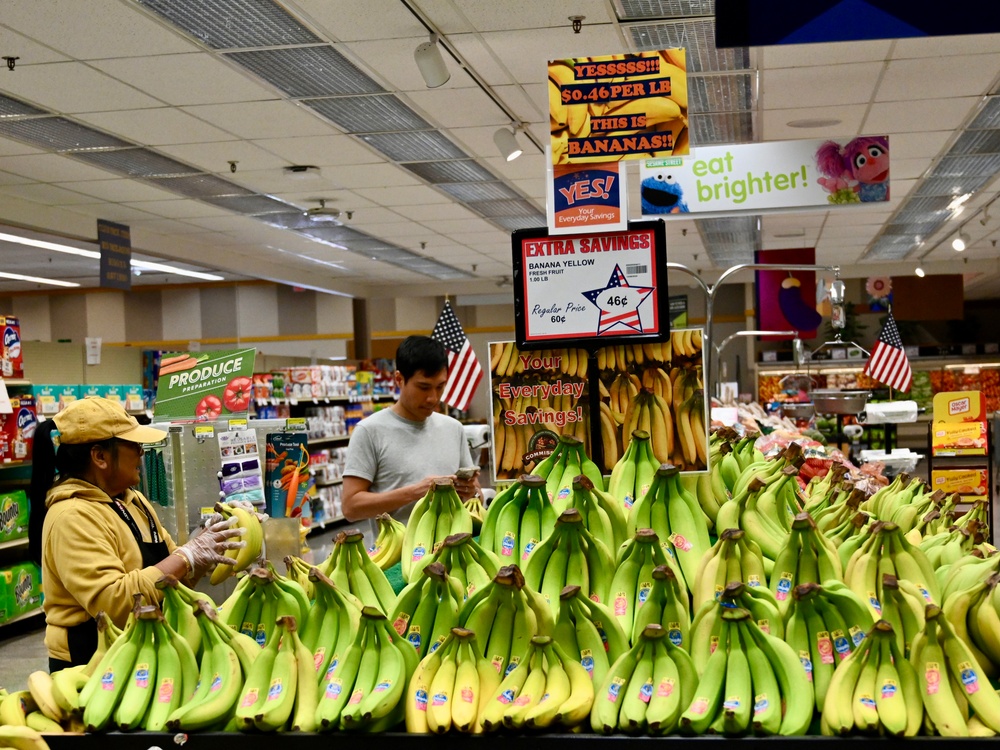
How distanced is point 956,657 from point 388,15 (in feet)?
15.1

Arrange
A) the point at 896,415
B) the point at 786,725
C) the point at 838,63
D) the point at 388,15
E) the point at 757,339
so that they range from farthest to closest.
A: the point at 757,339 < the point at 896,415 < the point at 838,63 < the point at 388,15 < the point at 786,725

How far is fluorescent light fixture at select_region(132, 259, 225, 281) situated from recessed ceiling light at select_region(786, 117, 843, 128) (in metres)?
9.83

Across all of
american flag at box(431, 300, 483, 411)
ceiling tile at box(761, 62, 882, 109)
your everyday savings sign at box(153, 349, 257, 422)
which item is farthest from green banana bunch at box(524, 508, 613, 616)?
american flag at box(431, 300, 483, 411)

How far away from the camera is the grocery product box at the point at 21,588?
24.2 feet

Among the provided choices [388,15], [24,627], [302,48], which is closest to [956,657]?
[388,15]

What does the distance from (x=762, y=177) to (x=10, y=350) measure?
18.8 ft

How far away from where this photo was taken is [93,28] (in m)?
5.29

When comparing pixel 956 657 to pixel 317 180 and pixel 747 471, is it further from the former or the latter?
pixel 317 180

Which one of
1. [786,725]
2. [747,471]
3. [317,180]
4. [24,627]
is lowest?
[24,627]

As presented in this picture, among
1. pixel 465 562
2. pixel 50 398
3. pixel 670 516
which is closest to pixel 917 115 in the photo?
pixel 670 516

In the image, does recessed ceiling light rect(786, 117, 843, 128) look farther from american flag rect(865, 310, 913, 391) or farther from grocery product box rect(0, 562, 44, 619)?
grocery product box rect(0, 562, 44, 619)

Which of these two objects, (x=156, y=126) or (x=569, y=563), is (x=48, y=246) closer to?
(x=156, y=126)

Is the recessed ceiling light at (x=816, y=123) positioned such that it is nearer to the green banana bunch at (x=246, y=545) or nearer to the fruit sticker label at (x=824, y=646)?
the green banana bunch at (x=246, y=545)

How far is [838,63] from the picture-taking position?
6.25 m
